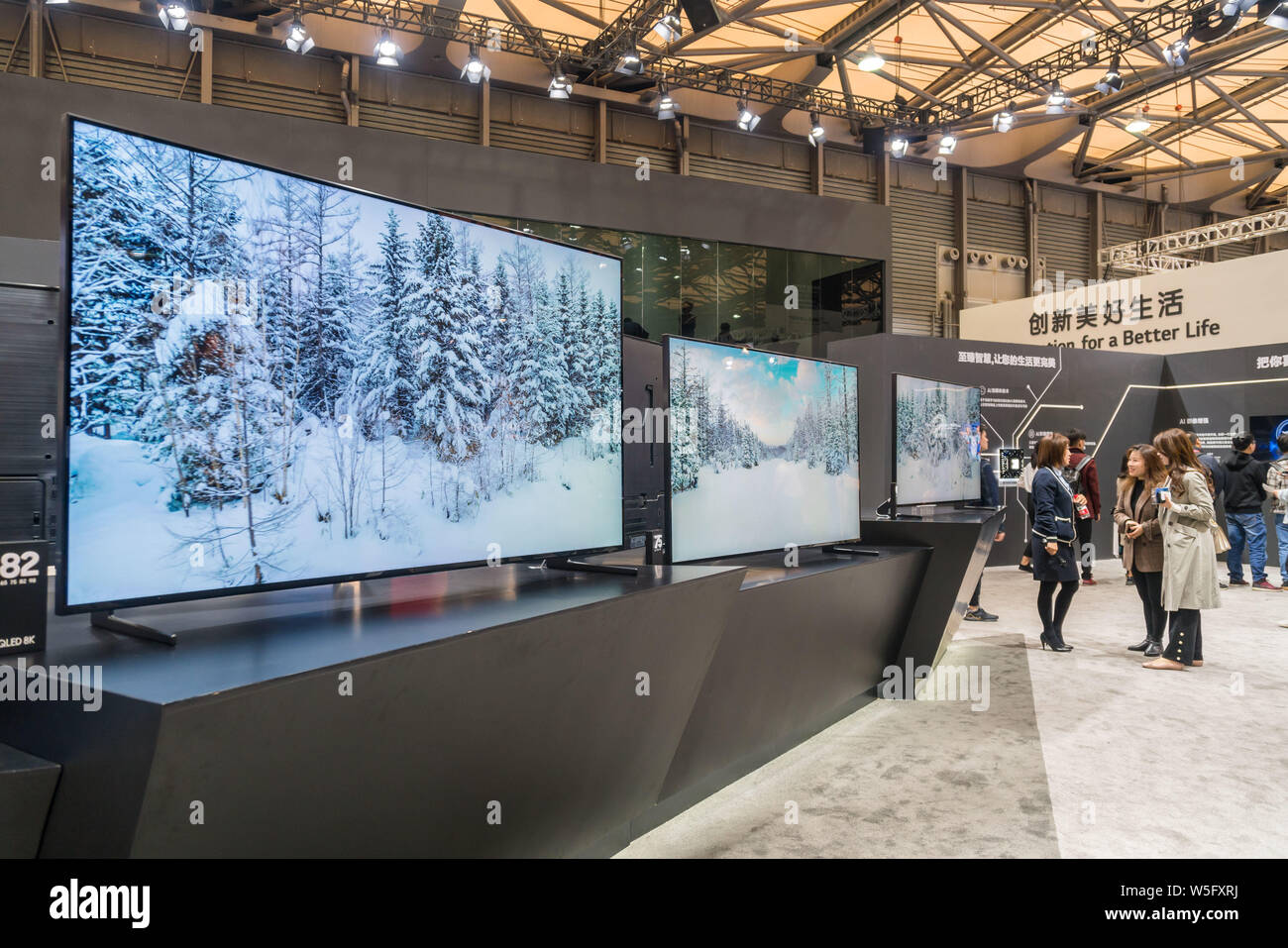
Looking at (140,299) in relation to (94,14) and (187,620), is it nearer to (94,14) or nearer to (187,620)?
(187,620)

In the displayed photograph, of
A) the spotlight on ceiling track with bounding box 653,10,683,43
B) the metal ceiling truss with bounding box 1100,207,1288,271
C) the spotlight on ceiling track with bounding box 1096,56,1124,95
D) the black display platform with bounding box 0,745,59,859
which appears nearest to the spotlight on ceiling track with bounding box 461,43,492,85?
the spotlight on ceiling track with bounding box 653,10,683,43

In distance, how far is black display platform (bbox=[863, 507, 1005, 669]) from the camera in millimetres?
4398

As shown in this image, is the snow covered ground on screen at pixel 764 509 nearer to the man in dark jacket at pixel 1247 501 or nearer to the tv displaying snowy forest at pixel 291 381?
the tv displaying snowy forest at pixel 291 381

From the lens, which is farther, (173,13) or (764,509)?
(173,13)

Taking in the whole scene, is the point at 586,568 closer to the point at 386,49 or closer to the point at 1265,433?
the point at 386,49

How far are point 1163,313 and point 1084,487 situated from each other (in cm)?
414

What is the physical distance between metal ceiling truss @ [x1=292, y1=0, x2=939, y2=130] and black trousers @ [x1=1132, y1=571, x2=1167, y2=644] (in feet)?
23.6

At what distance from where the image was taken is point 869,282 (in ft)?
37.2

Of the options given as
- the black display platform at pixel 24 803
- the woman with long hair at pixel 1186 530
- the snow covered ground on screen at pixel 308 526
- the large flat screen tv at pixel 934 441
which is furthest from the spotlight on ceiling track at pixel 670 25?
the black display platform at pixel 24 803

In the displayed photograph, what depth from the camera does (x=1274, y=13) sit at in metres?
7.12

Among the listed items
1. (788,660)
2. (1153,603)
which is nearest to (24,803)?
(788,660)

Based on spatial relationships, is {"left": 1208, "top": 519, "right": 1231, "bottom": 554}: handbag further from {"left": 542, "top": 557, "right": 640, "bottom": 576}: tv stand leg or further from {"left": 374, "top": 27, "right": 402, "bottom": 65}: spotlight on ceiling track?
{"left": 374, "top": 27, "right": 402, "bottom": 65}: spotlight on ceiling track

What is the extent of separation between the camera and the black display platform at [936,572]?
14.4 feet

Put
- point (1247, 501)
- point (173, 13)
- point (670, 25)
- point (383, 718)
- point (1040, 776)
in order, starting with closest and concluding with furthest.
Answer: point (383, 718), point (1040, 776), point (173, 13), point (1247, 501), point (670, 25)
